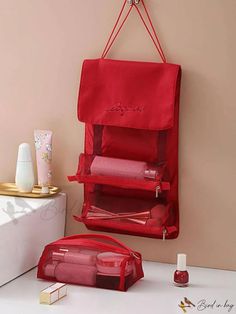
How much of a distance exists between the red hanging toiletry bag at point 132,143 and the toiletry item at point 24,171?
0.18 meters

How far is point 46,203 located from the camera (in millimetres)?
2574

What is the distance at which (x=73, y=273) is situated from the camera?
7.60 feet

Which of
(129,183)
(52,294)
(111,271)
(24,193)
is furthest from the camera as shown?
(24,193)

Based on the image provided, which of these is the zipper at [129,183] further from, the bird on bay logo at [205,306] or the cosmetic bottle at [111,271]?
the bird on bay logo at [205,306]

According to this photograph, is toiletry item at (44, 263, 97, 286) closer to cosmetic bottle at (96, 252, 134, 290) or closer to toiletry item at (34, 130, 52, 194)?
cosmetic bottle at (96, 252, 134, 290)

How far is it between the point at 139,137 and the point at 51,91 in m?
0.40

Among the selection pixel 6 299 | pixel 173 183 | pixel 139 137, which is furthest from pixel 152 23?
pixel 6 299

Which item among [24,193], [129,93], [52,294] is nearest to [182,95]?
[129,93]

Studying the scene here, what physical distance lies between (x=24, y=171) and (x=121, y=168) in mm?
384

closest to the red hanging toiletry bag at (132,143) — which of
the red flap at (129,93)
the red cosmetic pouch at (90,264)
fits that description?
the red flap at (129,93)

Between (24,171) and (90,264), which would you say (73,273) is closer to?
(90,264)

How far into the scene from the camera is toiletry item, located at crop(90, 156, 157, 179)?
2.51 meters

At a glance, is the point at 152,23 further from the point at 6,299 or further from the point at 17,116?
the point at 6,299

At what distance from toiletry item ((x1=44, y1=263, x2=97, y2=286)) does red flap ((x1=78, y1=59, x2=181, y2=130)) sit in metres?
0.53
